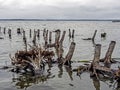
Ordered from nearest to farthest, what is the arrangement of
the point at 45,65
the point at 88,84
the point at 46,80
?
the point at 88,84 → the point at 46,80 → the point at 45,65

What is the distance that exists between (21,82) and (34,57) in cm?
357

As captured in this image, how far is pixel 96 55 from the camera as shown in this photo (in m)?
21.7

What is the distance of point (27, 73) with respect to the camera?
2209 cm

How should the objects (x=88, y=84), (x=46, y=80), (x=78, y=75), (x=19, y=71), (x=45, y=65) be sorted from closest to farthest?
1. (x=88, y=84)
2. (x=46, y=80)
3. (x=78, y=75)
4. (x=19, y=71)
5. (x=45, y=65)

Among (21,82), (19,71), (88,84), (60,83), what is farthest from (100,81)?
(19,71)

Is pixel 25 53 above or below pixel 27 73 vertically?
above

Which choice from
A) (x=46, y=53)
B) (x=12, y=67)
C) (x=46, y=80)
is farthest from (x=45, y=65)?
(x=46, y=80)

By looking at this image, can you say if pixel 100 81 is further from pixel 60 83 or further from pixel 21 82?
pixel 21 82

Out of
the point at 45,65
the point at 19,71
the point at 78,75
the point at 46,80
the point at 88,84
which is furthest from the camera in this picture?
the point at 45,65

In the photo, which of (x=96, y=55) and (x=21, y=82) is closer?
(x=21, y=82)

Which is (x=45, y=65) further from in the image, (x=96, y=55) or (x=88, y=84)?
(x=88, y=84)

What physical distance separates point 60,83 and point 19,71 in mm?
4948

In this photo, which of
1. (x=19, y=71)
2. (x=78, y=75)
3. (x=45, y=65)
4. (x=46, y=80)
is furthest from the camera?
(x=45, y=65)

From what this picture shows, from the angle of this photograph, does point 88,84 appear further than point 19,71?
No
